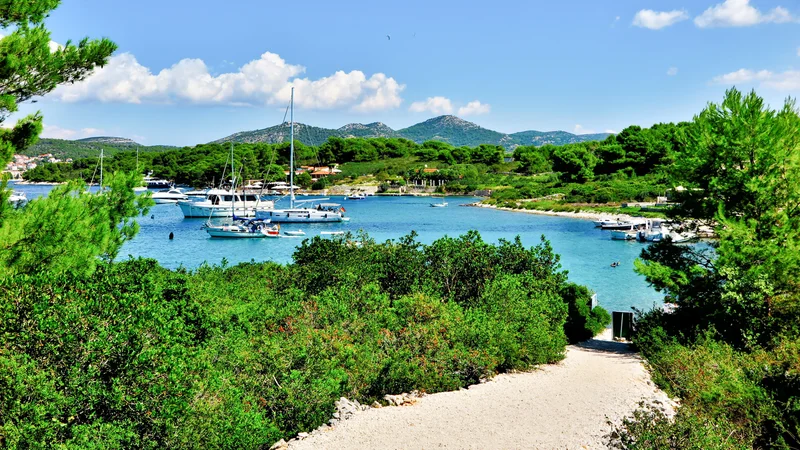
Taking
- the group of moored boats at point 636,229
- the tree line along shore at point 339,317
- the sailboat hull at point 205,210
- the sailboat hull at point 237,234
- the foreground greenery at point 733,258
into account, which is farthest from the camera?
the sailboat hull at point 205,210

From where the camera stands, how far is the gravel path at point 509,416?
288 inches

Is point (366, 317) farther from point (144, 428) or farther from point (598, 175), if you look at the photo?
point (598, 175)

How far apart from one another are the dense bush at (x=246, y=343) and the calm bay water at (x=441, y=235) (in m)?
11.7

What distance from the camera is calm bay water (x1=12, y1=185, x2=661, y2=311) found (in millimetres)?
32487

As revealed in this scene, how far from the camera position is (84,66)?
30.2 ft

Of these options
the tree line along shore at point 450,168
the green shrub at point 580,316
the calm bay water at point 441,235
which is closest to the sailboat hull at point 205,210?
the calm bay water at point 441,235

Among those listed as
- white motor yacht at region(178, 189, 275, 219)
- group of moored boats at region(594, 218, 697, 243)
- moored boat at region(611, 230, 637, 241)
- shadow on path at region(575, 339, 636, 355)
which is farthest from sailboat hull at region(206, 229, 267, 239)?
shadow on path at region(575, 339, 636, 355)

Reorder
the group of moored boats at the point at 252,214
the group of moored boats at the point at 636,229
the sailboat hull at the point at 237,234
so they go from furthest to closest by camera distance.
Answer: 1. the group of moored boats at the point at 252,214
2. the sailboat hull at the point at 237,234
3. the group of moored boats at the point at 636,229

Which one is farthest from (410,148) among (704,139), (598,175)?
(704,139)

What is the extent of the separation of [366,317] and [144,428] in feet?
16.8

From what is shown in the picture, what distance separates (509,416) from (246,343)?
3.68 metres

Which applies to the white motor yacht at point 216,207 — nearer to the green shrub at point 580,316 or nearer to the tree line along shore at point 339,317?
the green shrub at point 580,316

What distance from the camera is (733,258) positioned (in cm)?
1296

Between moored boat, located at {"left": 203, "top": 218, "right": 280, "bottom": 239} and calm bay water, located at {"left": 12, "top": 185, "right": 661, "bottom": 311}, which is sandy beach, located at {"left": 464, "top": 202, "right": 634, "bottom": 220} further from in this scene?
moored boat, located at {"left": 203, "top": 218, "right": 280, "bottom": 239}
